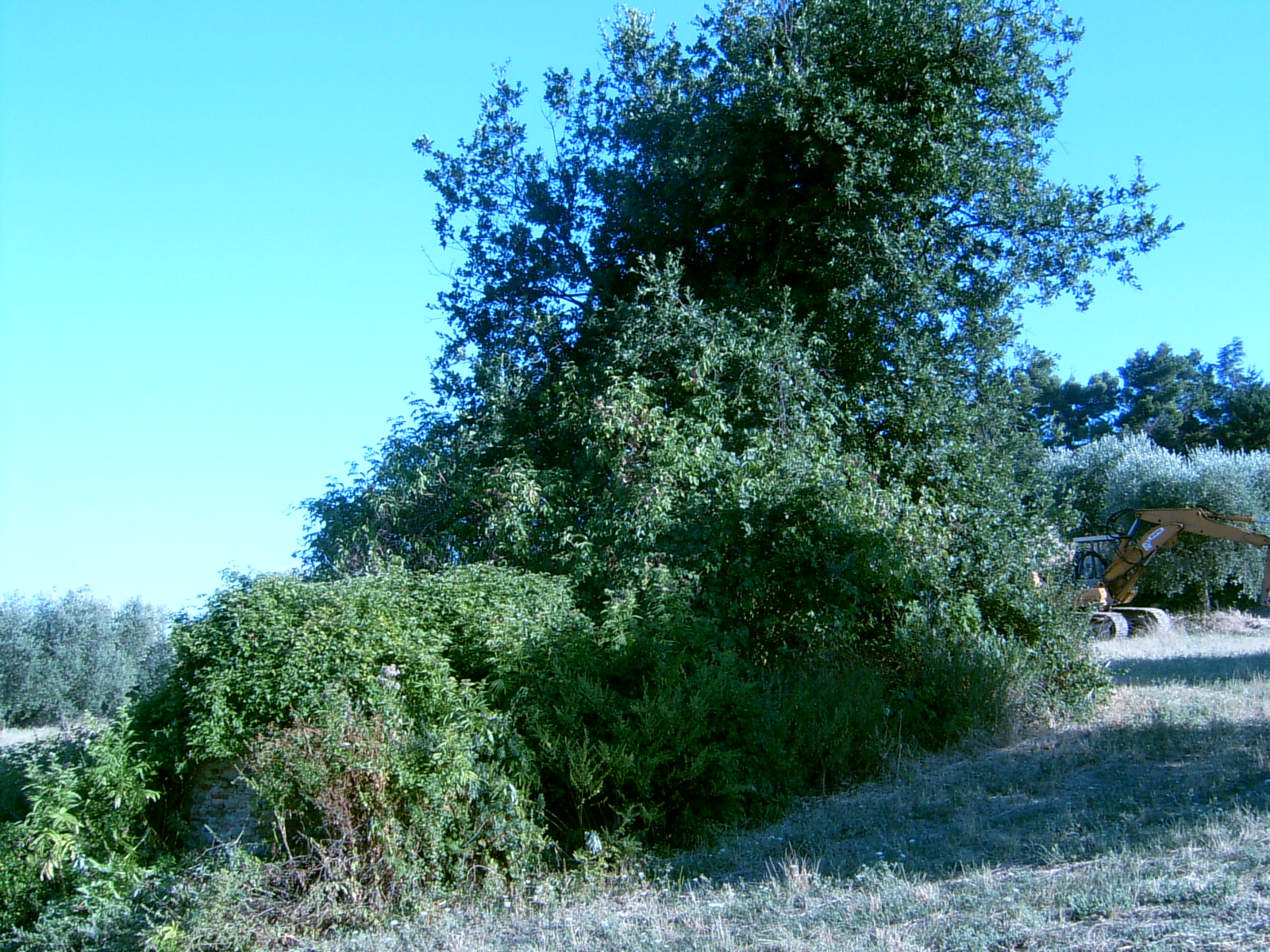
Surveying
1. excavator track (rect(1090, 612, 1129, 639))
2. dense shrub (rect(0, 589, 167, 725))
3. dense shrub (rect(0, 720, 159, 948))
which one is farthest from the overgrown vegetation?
dense shrub (rect(0, 589, 167, 725))

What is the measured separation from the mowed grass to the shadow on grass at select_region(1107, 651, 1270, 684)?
117 inches

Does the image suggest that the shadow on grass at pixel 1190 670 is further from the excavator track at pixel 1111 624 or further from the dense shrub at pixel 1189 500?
the dense shrub at pixel 1189 500

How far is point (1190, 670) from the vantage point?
43.7 ft

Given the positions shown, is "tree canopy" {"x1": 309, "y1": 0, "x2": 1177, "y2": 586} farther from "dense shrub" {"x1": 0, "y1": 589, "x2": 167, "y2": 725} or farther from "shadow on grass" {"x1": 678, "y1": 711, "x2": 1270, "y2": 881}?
"dense shrub" {"x1": 0, "y1": 589, "x2": 167, "y2": 725}

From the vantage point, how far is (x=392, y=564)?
10.1 metres

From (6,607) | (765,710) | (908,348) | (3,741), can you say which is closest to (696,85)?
(908,348)

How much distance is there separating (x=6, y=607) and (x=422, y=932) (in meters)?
17.5

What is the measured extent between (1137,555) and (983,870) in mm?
19801

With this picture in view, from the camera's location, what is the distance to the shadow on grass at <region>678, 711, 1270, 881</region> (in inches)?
242

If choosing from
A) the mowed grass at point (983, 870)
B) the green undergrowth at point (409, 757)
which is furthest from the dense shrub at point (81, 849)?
the mowed grass at point (983, 870)

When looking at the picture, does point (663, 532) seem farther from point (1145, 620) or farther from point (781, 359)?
point (1145, 620)

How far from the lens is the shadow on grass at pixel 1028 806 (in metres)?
6.14

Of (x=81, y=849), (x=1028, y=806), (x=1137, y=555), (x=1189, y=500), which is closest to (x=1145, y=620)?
(x=1137, y=555)

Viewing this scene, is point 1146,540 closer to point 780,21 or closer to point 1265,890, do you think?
point 780,21
